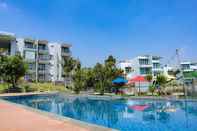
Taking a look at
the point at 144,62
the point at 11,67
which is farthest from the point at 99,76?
the point at 144,62

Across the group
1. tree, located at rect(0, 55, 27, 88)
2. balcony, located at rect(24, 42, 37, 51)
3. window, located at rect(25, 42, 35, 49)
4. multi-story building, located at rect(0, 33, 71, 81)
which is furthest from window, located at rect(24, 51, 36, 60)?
tree, located at rect(0, 55, 27, 88)

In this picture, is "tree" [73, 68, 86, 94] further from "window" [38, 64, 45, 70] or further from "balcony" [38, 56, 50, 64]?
"balcony" [38, 56, 50, 64]

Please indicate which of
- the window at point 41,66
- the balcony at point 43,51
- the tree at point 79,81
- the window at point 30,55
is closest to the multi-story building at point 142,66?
the balcony at point 43,51

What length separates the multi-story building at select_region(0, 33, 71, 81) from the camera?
52562 mm

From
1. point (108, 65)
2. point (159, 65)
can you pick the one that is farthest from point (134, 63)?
point (108, 65)

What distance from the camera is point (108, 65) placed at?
3356cm

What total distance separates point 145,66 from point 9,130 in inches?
2403

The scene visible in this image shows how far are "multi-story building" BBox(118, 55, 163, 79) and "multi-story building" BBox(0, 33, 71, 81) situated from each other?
17460 millimetres

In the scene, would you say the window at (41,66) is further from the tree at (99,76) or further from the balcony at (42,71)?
the tree at (99,76)

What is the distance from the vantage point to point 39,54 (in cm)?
5659

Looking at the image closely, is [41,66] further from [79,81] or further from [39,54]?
[79,81]

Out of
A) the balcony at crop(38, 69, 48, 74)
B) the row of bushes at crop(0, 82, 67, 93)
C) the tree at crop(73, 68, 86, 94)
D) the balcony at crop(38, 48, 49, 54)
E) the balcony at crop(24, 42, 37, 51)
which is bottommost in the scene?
the row of bushes at crop(0, 82, 67, 93)

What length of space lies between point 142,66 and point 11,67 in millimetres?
39703

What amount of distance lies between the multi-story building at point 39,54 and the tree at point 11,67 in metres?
14.6
